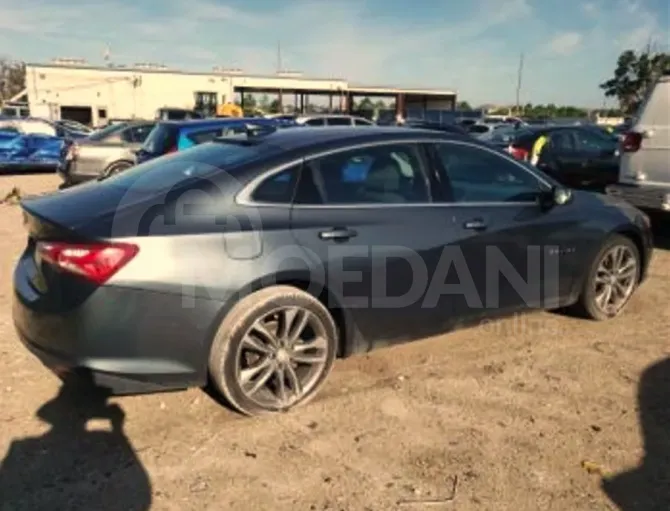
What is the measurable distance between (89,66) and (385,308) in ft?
189

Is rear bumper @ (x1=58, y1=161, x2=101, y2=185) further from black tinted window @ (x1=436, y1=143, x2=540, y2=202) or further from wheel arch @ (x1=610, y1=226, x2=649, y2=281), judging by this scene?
wheel arch @ (x1=610, y1=226, x2=649, y2=281)

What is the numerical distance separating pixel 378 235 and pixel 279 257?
0.68 metres

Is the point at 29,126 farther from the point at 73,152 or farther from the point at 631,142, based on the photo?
the point at 631,142

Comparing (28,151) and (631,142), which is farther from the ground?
(631,142)

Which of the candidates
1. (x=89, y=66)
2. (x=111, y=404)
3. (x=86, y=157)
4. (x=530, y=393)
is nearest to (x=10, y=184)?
(x=86, y=157)

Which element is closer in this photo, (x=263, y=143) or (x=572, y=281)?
(x=263, y=143)

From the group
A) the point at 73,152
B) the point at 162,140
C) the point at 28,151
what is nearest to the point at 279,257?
the point at 162,140

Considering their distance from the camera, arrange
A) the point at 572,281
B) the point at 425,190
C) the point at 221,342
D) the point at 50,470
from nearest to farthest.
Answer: the point at 50,470, the point at 221,342, the point at 425,190, the point at 572,281

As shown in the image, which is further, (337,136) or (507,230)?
(507,230)

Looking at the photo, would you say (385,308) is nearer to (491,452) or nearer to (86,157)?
(491,452)

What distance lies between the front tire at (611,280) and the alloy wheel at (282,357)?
2449mm

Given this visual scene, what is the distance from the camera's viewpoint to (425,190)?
14.4 feet

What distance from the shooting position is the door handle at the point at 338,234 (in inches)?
154

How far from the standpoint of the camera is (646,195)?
7707 millimetres
